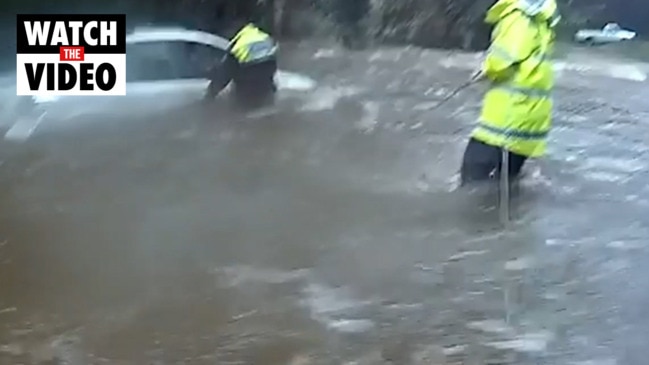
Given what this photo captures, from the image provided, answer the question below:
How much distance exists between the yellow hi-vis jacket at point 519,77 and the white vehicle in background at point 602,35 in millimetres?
27

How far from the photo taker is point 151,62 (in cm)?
87

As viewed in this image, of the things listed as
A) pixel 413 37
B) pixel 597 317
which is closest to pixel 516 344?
pixel 597 317

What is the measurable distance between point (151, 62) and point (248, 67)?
9 centimetres

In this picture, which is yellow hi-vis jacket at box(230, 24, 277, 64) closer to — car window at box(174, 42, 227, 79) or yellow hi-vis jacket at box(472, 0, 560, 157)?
car window at box(174, 42, 227, 79)

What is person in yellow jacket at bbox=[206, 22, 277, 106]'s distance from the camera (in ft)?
2.86

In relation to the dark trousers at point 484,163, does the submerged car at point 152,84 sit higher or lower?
higher

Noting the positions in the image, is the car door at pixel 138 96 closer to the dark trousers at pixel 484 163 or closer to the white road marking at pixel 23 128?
the white road marking at pixel 23 128

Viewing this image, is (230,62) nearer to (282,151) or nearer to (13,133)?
(282,151)

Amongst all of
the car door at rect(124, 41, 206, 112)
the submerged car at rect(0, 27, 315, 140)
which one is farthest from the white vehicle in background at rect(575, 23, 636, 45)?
the car door at rect(124, 41, 206, 112)

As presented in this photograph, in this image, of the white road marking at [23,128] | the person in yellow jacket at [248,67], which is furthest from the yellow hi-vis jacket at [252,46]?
the white road marking at [23,128]

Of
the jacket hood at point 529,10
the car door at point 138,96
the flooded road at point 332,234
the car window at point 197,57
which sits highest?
the jacket hood at point 529,10

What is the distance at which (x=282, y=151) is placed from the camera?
0.89m

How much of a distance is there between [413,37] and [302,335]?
0.30m

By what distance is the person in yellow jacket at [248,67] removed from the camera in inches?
34.3
